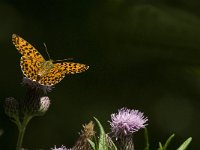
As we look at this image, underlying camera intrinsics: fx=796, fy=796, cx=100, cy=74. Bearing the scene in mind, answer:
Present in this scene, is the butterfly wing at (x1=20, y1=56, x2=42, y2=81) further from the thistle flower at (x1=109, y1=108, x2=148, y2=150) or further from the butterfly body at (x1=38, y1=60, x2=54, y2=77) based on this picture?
the thistle flower at (x1=109, y1=108, x2=148, y2=150)

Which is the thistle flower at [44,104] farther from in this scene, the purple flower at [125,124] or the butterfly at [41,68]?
the purple flower at [125,124]

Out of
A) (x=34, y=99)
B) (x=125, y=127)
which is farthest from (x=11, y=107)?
(x=125, y=127)

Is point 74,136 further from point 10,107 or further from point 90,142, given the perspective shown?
point 90,142

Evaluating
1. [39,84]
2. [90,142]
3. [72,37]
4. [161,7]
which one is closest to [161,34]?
[161,7]

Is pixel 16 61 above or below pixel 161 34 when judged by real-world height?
below

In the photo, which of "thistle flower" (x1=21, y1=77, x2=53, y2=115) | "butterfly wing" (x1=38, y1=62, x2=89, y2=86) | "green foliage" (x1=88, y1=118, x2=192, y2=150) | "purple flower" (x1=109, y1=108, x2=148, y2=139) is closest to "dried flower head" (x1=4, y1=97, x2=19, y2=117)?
"thistle flower" (x1=21, y1=77, x2=53, y2=115)

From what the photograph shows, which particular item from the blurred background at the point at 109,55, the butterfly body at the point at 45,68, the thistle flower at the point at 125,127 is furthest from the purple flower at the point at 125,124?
the blurred background at the point at 109,55
